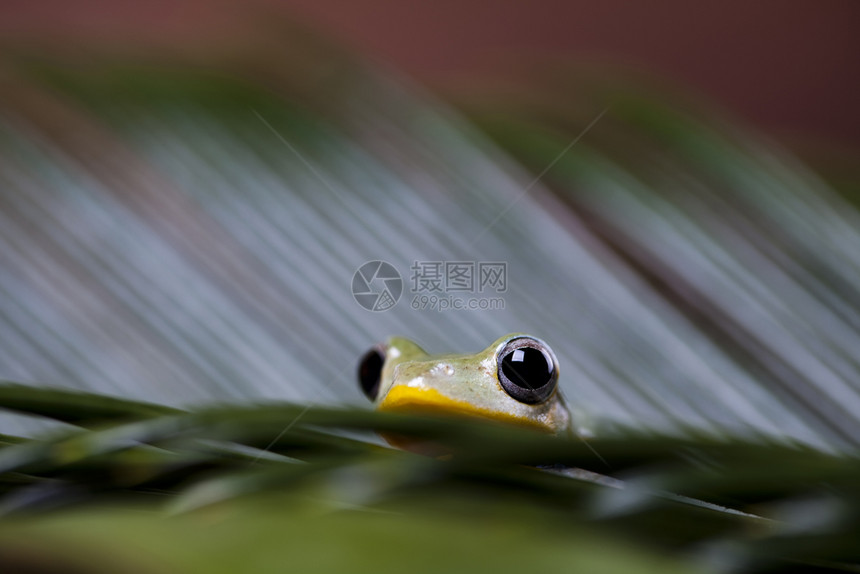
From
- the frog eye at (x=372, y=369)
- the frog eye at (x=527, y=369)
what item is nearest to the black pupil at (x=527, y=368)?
the frog eye at (x=527, y=369)

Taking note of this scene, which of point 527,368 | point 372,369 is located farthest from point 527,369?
point 372,369

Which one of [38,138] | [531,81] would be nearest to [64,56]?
[38,138]

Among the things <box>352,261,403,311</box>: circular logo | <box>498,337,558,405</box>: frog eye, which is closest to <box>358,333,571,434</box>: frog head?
<box>498,337,558,405</box>: frog eye

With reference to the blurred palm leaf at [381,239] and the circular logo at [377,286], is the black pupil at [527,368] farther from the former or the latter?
the circular logo at [377,286]

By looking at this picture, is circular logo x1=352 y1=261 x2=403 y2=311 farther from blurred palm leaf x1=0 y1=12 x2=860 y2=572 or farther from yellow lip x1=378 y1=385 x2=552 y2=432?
yellow lip x1=378 y1=385 x2=552 y2=432

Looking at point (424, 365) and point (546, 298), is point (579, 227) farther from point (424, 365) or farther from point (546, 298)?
point (424, 365)

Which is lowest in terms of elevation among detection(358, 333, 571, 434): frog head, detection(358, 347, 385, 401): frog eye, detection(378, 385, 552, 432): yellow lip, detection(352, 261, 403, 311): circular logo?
detection(378, 385, 552, 432): yellow lip
